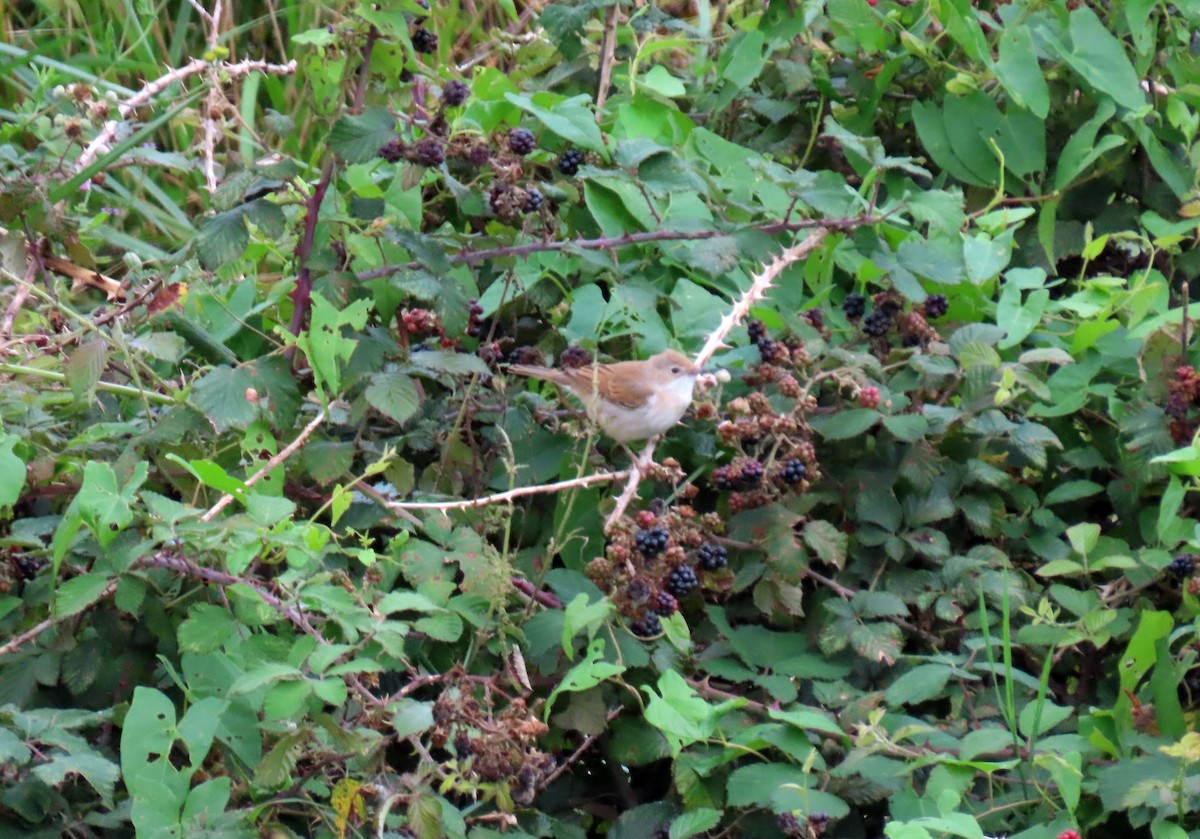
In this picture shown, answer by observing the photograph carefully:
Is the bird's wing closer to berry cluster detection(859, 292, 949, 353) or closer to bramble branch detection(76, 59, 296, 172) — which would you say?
berry cluster detection(859, 292, 949, 353)

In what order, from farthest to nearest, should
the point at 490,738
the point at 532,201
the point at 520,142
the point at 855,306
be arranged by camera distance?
the point at 855,306, the point at 520,142, the point at 532,201, the point at 490,738

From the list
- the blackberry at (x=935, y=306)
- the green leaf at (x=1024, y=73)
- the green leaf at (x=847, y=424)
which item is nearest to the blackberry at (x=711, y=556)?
the green leaf at (x=847, y=424)

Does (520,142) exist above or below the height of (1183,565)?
above

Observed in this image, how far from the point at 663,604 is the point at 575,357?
727 millimetres

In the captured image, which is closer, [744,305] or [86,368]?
[86,368]

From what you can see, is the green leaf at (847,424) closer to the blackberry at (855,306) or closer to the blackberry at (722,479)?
the blackberry at (722,479)

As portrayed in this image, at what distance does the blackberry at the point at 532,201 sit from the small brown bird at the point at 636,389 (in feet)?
1.27

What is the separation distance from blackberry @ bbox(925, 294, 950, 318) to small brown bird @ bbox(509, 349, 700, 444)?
1.84 feet

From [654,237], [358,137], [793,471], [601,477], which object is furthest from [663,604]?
[358,137]

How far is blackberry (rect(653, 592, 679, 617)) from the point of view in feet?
8.07

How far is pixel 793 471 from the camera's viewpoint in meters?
2.71

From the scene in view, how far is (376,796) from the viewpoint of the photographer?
2.16 m

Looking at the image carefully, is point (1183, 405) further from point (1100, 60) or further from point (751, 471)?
point (1100, 60)

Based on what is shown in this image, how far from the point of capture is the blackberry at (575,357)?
299 cm
